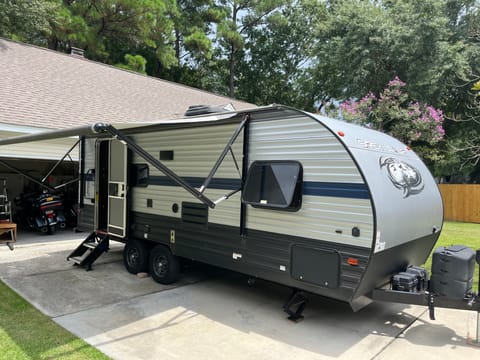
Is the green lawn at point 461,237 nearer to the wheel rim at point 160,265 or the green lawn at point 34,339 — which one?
the wheel rim at point 160,265

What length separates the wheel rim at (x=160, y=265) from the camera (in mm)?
6392

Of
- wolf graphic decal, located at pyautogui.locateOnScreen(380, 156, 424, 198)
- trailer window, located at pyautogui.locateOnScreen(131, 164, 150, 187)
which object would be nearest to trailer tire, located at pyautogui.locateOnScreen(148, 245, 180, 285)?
trailer window, located at pyautogui.locateOnScreen(131, 164, 150, 187)

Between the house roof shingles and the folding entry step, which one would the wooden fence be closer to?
the house roof shingles

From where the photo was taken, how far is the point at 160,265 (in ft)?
21.3

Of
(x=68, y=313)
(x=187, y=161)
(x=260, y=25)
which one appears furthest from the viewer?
(x=260, y=25)

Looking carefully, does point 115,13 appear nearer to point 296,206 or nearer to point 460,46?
point 460,46

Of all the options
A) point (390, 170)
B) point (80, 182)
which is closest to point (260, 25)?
point (80, 182)

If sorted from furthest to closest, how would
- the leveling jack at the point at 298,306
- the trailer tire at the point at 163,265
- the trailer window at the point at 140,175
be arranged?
1. the trailer window at the point at 140,175
2. the trailer tire at the point at 163,265
3. the leveling jack at the point at 298,306

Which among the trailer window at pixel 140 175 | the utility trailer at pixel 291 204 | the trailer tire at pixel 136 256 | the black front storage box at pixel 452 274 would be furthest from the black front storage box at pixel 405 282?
the trailer window at pixel 140 175

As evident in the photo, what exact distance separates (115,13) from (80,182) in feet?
52.8

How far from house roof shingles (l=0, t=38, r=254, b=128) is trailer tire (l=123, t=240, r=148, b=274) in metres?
4.13

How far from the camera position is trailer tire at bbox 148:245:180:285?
626 centimetres

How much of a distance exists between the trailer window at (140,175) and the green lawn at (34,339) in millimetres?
2604

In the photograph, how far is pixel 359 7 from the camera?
20719mm
